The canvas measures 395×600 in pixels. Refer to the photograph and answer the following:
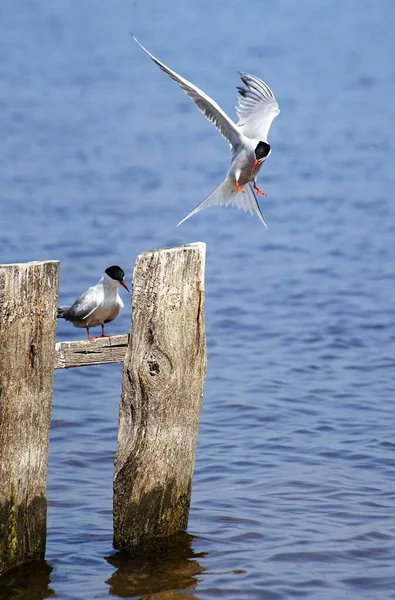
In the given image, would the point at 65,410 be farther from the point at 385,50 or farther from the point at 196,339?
the point at 385,50

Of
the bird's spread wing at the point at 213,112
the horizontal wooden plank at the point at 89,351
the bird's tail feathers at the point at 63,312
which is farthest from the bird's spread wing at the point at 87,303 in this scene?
the bird's spread wing at the point at 213,112

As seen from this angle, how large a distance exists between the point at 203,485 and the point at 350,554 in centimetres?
157

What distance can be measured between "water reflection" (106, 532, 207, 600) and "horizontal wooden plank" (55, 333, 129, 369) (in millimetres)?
1189

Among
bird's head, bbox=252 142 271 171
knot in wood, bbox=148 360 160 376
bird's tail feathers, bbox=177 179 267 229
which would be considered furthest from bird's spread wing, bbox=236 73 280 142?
knot in wood, bbox=148 360 160 376

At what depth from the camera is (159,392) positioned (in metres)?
7.10

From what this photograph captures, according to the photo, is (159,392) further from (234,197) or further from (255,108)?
(255,108)

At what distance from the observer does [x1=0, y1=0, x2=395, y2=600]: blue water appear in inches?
310

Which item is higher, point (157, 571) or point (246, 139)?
point (246, 139)

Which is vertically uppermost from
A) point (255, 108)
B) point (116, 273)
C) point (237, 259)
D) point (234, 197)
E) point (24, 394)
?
point (255, 108)

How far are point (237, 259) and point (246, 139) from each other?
23.5 feet

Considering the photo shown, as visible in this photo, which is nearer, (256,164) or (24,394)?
(24,394)

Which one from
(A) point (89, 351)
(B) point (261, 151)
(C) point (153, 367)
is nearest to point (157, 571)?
(C) point (153, 367)

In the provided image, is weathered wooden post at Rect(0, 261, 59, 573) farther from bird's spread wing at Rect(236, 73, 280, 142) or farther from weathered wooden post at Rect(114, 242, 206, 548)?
bird's spread wing at Rect(236, 73, 280, 142)

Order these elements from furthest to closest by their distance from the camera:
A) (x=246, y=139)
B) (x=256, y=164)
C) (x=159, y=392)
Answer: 1. (x=246, y=139)
2. (x=256, y=164)
3. (x=159, y=392)
